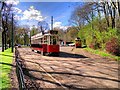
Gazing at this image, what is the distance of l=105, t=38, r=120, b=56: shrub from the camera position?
26391 mm

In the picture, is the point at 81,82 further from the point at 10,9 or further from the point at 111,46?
the point at 10,9

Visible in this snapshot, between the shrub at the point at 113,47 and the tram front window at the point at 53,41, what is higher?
the tram front window at the point at 53,41

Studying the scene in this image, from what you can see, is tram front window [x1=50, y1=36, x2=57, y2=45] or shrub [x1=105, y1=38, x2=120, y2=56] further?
tram front window [x1=50, y1=36, x2=57, y2=45]

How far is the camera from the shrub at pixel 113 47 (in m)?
26.4

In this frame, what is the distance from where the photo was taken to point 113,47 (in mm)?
27031

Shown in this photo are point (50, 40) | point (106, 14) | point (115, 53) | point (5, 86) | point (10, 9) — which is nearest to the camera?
point (5, 86)

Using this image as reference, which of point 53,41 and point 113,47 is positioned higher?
Result: point 53,41

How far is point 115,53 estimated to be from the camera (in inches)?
1047

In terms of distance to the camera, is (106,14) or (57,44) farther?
(106,14)

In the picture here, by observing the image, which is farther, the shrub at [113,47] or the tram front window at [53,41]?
the tram front window at [53,41]

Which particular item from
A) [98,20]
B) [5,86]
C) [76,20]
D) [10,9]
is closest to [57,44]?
[98,20]

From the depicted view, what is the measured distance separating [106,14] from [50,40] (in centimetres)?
1287

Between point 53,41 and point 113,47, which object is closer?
point 113,47

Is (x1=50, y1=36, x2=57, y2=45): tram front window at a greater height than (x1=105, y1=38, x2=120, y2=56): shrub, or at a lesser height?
greater
